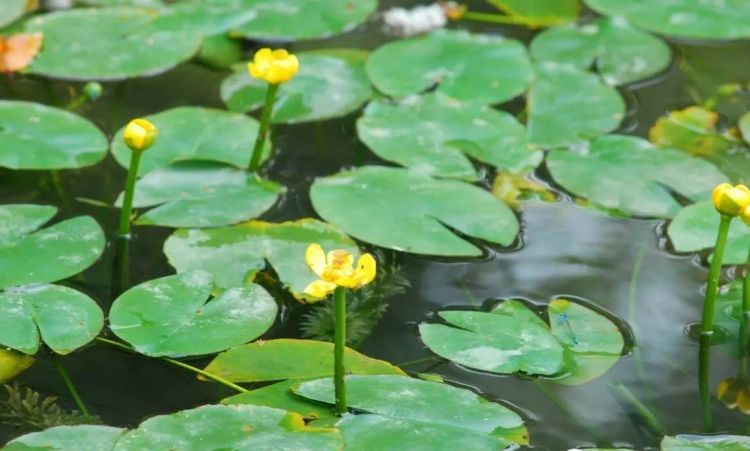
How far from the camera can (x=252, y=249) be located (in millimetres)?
1391

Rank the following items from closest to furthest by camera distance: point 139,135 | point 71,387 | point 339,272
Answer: point 339,272, point 71,387, point 139,135

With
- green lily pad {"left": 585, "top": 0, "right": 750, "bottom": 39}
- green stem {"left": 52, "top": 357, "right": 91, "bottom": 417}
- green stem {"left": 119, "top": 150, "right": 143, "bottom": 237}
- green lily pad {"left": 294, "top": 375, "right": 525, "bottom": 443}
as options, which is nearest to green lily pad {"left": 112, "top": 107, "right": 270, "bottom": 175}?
green stem {"left": 119, "top": 150, "right": 143, "bottom": 237}

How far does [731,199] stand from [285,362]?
56 cm

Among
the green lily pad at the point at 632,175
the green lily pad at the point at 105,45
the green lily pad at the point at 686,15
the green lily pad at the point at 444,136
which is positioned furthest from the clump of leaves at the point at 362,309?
the green lily pad at the point at 686,15

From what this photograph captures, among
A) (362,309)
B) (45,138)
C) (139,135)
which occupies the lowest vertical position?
(362,309)

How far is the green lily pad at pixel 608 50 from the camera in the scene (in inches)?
77.2

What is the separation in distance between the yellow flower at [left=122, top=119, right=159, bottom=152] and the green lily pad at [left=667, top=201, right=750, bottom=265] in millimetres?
749

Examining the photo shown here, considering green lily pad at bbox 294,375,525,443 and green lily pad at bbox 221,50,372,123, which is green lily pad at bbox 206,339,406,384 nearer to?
green lily pad at bbox 294,375,525,443

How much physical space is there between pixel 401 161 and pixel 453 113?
182mm

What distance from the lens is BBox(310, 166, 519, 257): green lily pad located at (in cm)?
143

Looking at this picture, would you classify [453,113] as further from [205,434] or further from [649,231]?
[205,434]

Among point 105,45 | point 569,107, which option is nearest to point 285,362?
point 569,107

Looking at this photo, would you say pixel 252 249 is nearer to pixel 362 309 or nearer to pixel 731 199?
pixel 362 309

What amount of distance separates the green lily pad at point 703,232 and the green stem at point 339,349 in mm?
606
